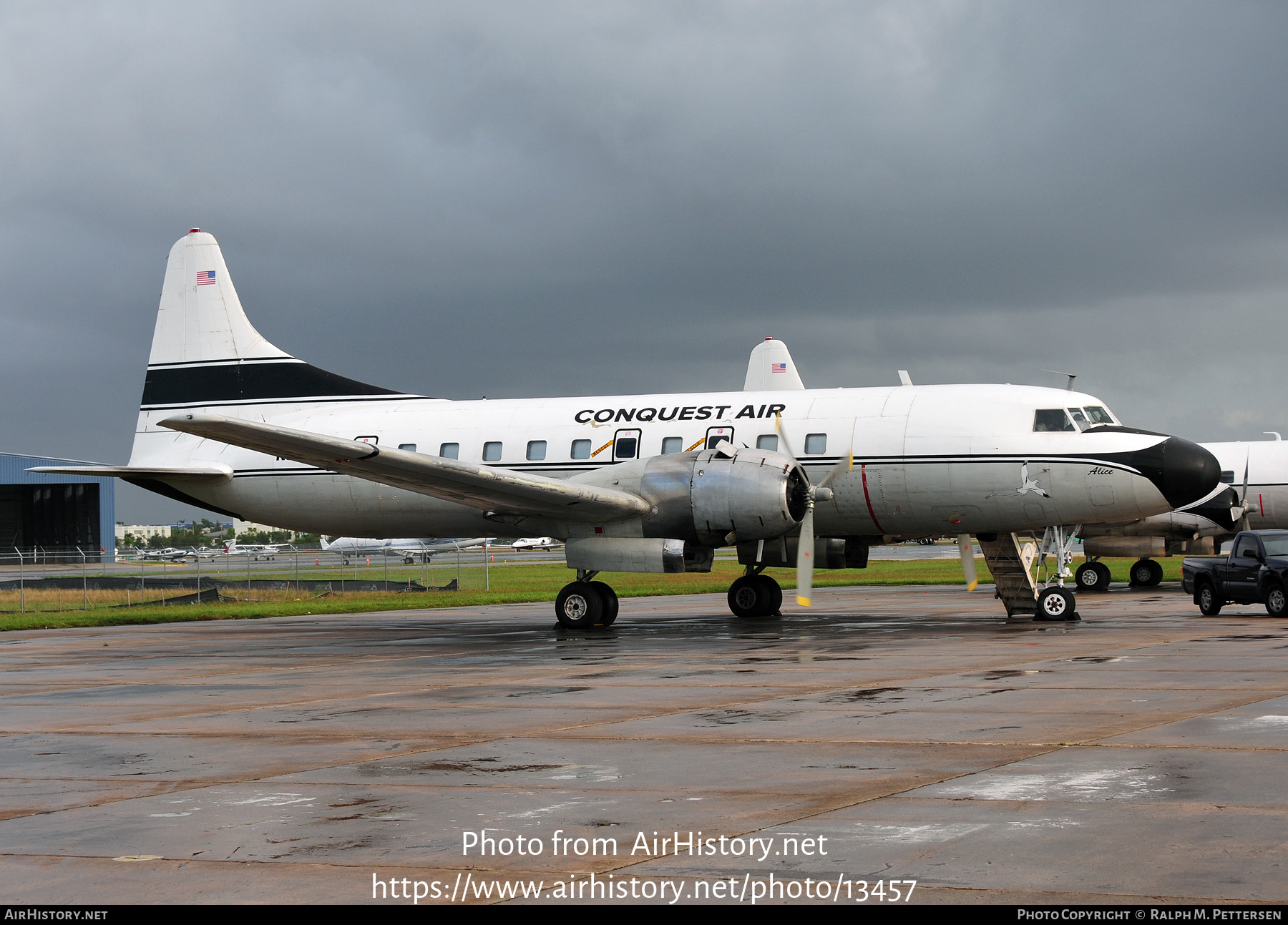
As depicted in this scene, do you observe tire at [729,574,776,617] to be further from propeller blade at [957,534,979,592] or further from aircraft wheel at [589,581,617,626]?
propeller blade at [957,534,979,592]

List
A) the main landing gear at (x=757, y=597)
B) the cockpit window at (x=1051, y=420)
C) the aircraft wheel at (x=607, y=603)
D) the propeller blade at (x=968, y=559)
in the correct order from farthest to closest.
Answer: the main landing gear at (x=757, y=597) < the propeller blade at (x=968, y=559) < the aircraft wheel at (x=607, y=603) < the cockpit window at (x=1051, y=420)

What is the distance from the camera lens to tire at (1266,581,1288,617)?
2311cm

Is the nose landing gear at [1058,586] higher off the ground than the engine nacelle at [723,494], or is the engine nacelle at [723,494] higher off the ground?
the engine nacelle at [723,494]

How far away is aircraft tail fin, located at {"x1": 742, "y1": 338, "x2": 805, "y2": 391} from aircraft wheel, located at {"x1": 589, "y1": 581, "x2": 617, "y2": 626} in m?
16.4

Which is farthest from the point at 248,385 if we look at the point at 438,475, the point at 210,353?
the point at 438,475

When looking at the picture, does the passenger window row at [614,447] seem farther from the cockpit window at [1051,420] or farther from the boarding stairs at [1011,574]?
the boarding stairs at [1011,574]

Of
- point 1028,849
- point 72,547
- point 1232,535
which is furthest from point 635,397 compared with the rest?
point 72,547

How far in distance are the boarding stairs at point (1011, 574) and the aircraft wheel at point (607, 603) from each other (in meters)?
7.17

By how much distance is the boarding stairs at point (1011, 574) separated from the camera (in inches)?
913

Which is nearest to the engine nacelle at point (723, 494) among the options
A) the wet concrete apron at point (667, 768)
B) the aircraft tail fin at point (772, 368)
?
the wet concrete apron at point (667, 768)

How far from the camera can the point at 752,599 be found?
25.1 meters
